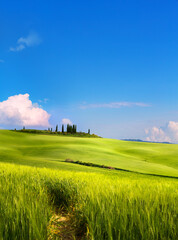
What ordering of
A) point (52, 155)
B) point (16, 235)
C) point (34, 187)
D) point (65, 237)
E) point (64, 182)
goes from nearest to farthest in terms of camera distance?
point (16, 235) → point (65, 237) → point (34, 187) → point (64, 182) → point (52, 155)

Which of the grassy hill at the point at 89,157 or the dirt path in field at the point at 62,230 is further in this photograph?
the grassy hill at the point at 89,157

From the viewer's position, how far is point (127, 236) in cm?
243

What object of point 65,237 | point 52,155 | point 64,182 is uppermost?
point 64,182

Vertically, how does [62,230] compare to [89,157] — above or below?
above

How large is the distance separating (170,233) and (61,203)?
10.1 feet

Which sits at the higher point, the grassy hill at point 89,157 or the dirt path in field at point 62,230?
the dirt path in field at point 62,230

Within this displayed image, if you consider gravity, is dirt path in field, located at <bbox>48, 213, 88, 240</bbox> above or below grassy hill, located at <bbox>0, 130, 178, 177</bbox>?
above

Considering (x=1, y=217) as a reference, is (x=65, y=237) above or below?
below

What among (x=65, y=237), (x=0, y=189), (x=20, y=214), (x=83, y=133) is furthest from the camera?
(x=83, y=133)

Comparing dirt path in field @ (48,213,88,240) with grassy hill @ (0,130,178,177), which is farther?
grassy hill @ (0,130,178,177)

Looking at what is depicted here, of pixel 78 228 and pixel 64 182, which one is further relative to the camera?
pixel 64 182

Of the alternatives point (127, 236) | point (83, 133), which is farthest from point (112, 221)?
point (83, 133)

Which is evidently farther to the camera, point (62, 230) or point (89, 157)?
point (89, 157)

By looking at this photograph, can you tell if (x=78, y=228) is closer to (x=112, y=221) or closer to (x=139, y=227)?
(x=112, y=221)
